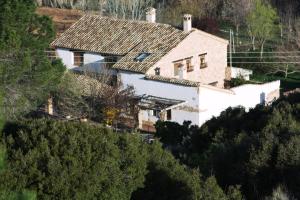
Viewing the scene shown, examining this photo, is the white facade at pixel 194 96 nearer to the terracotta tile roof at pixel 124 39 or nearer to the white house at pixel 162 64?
the white house at pixel 162 64

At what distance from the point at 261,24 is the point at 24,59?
2387cm

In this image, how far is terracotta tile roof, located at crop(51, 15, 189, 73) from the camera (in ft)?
106

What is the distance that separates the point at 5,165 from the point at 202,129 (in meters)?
8.22

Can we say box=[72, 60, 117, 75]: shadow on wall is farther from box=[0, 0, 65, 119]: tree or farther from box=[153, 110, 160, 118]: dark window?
box=[0, 0, 65, 119]: tree

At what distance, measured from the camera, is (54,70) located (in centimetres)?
2431

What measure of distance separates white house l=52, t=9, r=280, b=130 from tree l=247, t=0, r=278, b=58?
9236mm

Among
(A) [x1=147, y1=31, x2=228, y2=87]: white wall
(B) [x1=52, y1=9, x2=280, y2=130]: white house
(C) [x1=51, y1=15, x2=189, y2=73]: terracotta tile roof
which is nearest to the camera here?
(B) [x1=52, y1=9, x2=280, y2=130]: white house

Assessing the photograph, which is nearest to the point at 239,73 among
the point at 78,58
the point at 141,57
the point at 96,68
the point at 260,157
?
the point at 141,57

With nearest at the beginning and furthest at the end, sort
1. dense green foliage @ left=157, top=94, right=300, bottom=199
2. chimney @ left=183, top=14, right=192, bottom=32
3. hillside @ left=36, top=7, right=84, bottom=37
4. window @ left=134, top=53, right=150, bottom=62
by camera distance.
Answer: dense green foliage @ left=157, top=94, right=300, bottom=199 → window @ left=134, top=53, right=150, bottom=62 → chimney @ left=183, top=14, right=192, bottom=32 → hillside @ left=36, top=7, right=84, bottom=37

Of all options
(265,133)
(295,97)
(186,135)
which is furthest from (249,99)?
(265,133)

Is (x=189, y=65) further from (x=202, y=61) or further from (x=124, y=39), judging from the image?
(x=124, y=39)

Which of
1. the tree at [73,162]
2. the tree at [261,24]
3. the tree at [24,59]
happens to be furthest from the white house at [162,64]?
the tree at [73,162]

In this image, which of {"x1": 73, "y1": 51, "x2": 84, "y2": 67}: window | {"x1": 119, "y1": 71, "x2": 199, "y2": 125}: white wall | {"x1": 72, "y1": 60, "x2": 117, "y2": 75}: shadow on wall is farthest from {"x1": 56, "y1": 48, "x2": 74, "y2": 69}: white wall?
{"x1": 119, "y1": 71, "x2": 199, "y2": 125}: white wall

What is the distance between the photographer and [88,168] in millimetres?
11516
